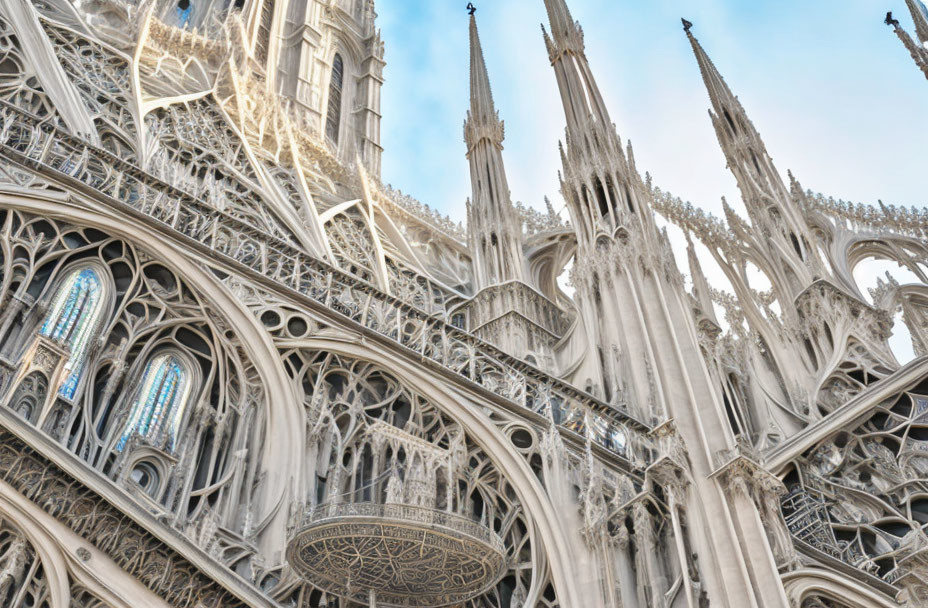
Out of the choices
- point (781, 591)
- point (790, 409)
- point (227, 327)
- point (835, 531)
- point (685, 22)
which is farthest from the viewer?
point (685, 22)

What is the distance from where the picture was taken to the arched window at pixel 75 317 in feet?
38.9

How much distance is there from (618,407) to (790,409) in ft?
13.6

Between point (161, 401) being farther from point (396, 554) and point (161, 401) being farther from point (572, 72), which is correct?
point (572, 72)

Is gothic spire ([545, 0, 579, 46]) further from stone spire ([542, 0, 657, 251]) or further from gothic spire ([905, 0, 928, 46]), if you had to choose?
gothic spire ([905, 0, 928, 46])

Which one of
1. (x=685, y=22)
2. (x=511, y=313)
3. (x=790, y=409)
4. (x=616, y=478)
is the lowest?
(x=616, y=478)

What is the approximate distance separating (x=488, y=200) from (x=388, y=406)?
1058 cm

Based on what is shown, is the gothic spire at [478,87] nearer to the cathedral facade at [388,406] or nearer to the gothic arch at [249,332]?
the cathedral facade at [388,406]

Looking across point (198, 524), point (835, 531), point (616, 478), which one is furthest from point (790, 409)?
point (198, 524)

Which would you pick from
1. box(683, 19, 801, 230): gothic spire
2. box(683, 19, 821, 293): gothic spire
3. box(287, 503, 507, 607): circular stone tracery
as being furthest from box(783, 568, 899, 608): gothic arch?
box(683, 19, 801, 230): gothic spire

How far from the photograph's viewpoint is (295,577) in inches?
415

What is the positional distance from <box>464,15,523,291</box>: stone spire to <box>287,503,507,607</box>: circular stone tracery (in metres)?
10.4

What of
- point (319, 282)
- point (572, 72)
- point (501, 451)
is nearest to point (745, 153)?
point (572, 72)

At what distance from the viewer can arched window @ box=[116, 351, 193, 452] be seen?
1204cm

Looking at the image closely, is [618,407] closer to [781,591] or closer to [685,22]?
[781,591]
